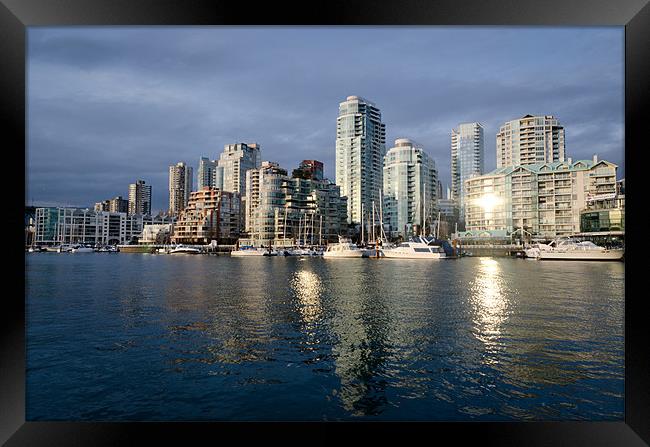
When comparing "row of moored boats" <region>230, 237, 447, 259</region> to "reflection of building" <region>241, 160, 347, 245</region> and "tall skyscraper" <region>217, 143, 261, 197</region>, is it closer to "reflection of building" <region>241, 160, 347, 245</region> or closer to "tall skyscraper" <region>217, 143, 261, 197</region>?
"reflection of building" <region>241, 160, 347, 245</region>

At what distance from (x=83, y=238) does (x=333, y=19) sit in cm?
7582

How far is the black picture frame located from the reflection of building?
5055 cm

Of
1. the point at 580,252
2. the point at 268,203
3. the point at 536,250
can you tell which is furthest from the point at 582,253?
the point at 268,203

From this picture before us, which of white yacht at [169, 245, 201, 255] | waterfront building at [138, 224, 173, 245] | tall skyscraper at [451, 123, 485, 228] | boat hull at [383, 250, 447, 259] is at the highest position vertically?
tall skyscraper at [451, 123, 485, 228]

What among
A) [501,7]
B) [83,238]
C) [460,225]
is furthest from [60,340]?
[83,238]

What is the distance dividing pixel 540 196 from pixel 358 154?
129 feet

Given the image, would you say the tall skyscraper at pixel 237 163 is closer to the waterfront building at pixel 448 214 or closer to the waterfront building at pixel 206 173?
the waterfront building at pixel 206 173

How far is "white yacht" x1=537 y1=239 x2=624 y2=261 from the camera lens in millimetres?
29500

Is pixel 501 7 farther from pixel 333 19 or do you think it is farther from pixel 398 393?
pixel 398 393

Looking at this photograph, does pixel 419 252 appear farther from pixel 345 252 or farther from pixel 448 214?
pixel 448 214

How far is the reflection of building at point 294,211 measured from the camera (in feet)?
179

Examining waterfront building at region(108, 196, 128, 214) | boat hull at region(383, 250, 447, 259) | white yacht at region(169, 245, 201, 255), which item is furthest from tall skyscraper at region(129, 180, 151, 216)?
boat hull at region(383, 250, 447, 259)
